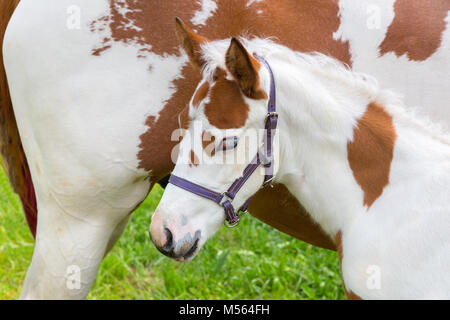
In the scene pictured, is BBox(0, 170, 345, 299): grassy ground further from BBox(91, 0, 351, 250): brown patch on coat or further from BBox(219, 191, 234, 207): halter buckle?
BBox(219, 191, 234, 207): halter buckle

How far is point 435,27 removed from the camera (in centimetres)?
254

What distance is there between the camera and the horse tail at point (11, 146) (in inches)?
109

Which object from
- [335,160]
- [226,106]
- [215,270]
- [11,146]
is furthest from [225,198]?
[215,270]

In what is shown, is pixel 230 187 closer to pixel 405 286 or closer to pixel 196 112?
pixel 196 112

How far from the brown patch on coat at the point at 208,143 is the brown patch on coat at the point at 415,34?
3.20 feet

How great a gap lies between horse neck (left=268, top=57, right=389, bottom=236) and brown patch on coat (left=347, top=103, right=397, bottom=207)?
2 centimetres

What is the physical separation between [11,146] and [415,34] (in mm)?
2073

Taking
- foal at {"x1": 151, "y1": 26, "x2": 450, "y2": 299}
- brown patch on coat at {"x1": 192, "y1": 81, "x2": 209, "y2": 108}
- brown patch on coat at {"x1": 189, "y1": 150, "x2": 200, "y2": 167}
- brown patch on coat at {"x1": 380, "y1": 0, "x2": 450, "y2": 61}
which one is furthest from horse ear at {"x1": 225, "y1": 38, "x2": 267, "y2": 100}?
brown patch on coat at {"x1": 380, "y1": 0, "x2": 450, "y2": 61}

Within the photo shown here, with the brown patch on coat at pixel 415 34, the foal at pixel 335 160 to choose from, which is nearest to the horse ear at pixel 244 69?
the foal at pixel 335 160

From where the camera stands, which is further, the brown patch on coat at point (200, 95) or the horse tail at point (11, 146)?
the horse tail at point (11, 146)

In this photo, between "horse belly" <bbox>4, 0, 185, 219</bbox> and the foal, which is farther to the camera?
"horse belly" <bbox>4, 0, 185, 219</bbox>

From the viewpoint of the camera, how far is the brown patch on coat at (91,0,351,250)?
247cm

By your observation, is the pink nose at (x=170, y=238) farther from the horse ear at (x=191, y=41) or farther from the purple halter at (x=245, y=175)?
the horse ear at (x=191, y=41)

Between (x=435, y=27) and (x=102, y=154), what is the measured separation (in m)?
1.58
